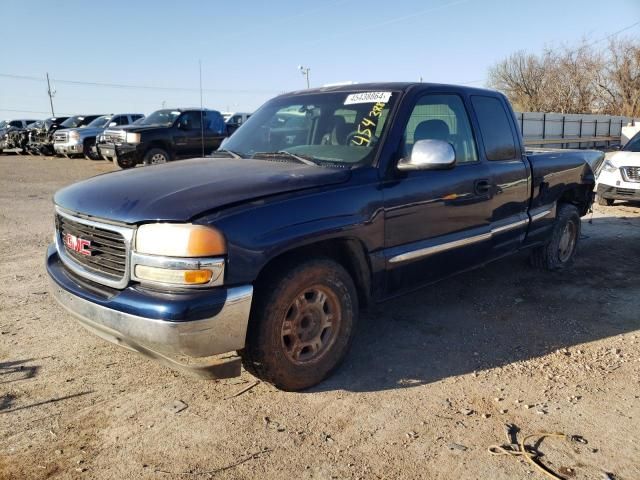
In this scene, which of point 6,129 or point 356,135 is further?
point 6,129

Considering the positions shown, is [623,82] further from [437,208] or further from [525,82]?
[437,208]

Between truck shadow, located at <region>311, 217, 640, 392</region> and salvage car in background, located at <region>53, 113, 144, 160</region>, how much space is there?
58.0 feet

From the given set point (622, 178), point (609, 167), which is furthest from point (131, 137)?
point (622, 178)

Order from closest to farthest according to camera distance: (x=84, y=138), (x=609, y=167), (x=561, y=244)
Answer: (x=561, y=244) → (x=609, y=167) → (x=84, y=138)

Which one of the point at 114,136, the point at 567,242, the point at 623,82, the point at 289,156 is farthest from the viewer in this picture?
the point at 623,82

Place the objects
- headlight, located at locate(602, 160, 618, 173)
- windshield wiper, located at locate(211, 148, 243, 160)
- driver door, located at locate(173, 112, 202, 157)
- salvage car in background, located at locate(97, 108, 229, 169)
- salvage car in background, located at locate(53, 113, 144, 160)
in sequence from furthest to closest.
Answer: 1. salvage car in background, located at locate(53, 113, 144, 160)
2. driver door, located at locate(173, 112, 202, 157)
3. salvage car in background, located at locate(97, 108, 229, 169)
4. headlight, located at locate(602, 160, 618, 173)
5. windshield wiper, located at locate(211, 148, 243, 160)

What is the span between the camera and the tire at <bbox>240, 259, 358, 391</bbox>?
115 inches

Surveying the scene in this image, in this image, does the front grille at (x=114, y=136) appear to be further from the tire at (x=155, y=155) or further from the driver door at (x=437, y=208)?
the driver door at (x=437, y=208)

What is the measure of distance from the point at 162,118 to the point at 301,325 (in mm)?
13519

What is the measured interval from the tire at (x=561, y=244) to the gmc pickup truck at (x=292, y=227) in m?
1.12

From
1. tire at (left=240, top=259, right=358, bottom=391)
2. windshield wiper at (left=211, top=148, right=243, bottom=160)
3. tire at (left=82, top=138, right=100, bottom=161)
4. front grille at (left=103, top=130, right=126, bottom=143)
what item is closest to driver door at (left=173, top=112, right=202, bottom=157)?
front grille at (left=103, top=130, right=126, bottom=143)

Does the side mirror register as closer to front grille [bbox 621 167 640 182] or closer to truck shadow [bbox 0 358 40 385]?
truck shadow [bbox 0 358 40 385]

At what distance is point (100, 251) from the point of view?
2984 mm

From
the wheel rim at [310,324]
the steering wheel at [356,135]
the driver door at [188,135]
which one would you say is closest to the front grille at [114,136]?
the driver door at [188,135]
